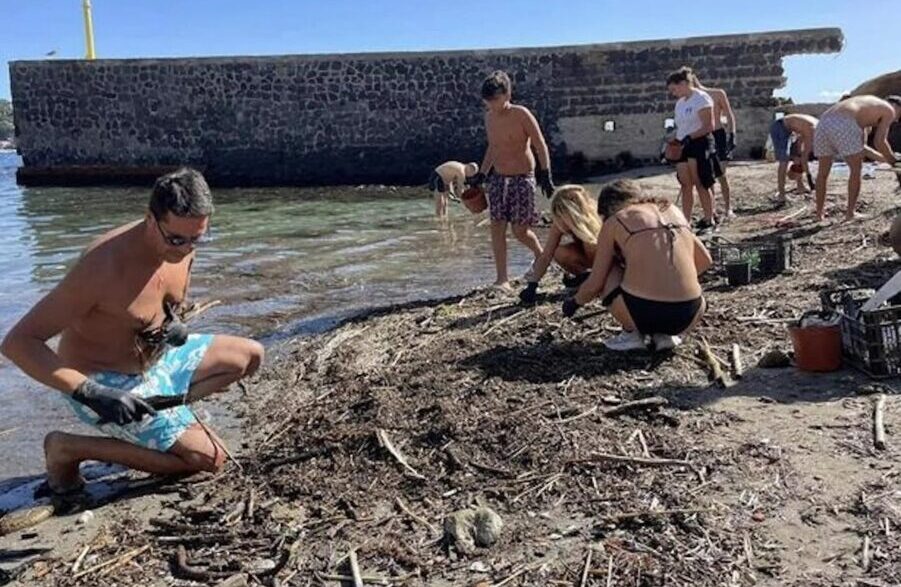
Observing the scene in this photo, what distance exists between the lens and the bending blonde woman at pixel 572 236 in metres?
6.68

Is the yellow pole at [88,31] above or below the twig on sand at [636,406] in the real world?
above

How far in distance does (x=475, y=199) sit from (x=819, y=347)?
169 inches

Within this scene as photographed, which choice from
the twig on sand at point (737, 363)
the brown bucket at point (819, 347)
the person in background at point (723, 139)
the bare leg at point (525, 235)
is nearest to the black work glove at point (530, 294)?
the bare leg at point (525, 235)

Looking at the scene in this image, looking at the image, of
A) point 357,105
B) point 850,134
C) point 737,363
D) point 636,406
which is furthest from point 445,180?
point 636,406

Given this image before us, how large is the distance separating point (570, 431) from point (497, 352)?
158cm

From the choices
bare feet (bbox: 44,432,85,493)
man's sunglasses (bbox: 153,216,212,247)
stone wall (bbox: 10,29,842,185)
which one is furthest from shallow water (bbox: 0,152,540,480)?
stone wall (bbox: 10,29,842,185)

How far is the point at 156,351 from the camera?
4.54 m

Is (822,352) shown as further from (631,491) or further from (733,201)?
(733,201)

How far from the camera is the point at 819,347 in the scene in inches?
193

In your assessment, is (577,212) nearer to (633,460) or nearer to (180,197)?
(633,460)

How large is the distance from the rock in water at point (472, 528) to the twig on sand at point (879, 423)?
5.43 ft

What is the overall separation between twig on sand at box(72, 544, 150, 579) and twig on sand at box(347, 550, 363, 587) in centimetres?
88

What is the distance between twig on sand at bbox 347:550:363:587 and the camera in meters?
3.29

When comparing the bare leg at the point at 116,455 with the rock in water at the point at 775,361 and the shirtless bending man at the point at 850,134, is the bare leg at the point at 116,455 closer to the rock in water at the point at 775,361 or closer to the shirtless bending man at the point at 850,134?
the rock in water at the point at 775,361
